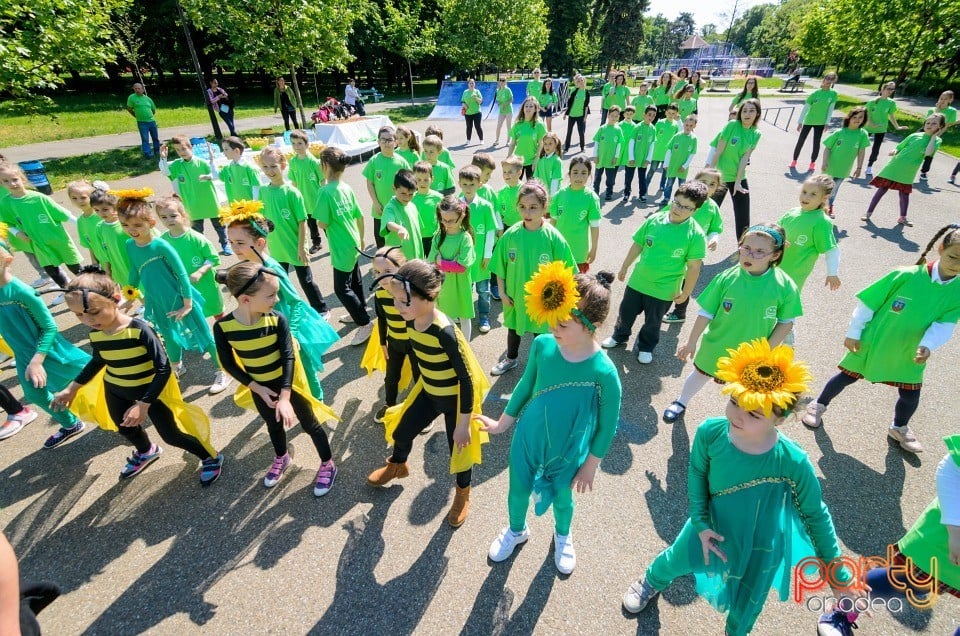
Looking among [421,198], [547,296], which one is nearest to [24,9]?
[421,198]

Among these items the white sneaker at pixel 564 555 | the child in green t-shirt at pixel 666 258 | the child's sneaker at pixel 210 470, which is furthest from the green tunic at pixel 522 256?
the child's sneaker at pixel 210 470

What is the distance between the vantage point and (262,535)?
3289 mm

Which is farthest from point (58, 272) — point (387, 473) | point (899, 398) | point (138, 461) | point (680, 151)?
point (680, 151)

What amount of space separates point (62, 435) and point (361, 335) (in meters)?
2.99

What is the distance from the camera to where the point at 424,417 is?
3.30 metres

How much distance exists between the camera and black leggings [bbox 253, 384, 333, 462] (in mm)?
3395

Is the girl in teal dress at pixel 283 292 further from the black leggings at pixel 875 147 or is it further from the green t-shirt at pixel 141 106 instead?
the black leggings at pixel 875 147

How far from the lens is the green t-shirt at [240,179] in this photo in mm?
6988

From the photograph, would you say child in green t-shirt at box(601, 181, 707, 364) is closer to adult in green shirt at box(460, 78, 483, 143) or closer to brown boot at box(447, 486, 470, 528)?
brown boot at box(447, 486, 470, 528)

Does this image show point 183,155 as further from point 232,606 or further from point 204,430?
point 232,606

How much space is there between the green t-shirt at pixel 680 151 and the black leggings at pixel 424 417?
823 centimetres

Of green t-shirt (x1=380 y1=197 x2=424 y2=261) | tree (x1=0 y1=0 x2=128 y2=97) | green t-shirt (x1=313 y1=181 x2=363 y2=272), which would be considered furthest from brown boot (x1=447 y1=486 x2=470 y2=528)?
Result: tree (x1=0 y1=0 x2=128 y2=97)

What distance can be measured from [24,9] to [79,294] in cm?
1206

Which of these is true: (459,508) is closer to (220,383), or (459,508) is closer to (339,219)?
(220,383)
